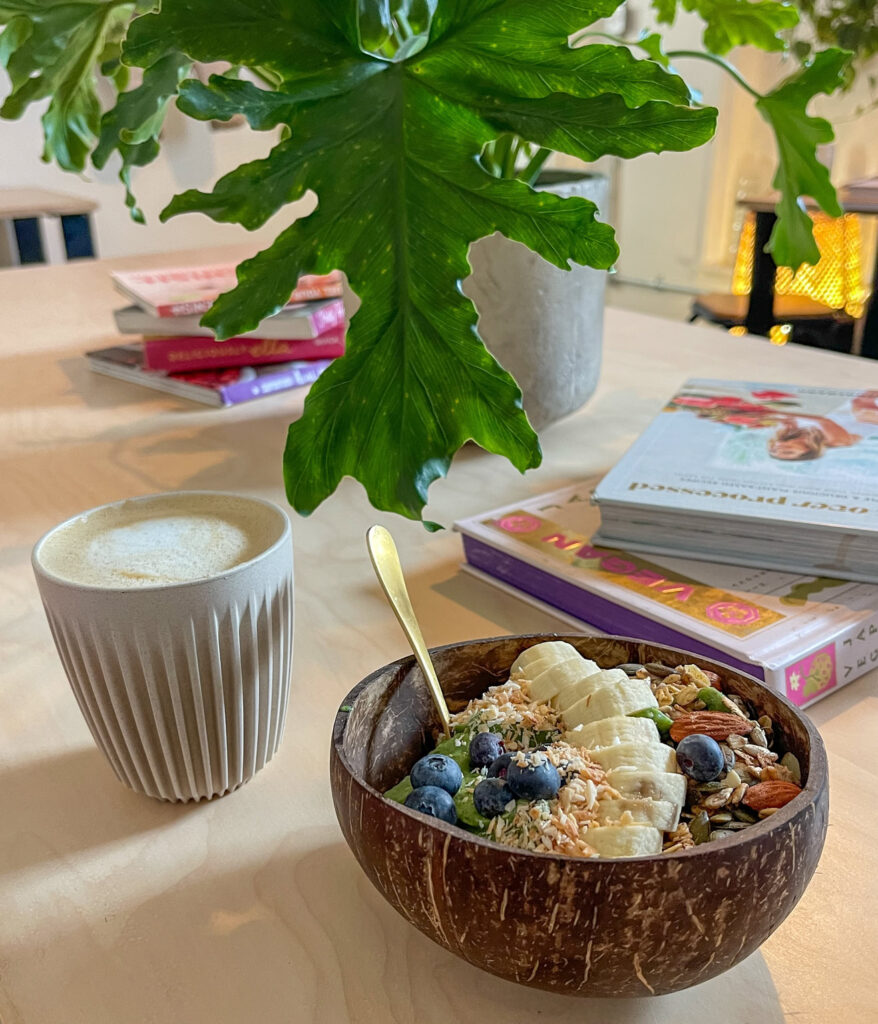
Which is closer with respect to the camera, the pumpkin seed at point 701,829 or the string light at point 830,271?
the pumpkin seed at point 701,829

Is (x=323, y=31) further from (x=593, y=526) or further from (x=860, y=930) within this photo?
(x=860, y=930)

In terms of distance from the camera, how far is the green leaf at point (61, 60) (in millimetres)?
773

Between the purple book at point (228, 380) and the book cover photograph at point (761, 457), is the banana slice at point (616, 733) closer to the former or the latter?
the book cover photograph at point (761, 457)

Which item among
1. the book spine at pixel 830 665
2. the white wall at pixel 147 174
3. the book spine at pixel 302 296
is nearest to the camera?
the book spine at pixel 830 665

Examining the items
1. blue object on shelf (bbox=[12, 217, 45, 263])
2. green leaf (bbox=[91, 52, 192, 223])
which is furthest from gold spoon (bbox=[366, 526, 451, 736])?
blue object on shelf (bbox=[12, 217, 45, 263])

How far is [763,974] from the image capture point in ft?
1.32

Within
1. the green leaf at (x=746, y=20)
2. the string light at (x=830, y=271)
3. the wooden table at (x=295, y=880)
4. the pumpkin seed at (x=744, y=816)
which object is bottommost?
the string light at (x=830, y=271)

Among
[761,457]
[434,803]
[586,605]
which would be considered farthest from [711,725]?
[761,457]

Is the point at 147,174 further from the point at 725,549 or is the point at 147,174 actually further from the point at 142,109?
the point at 725,549

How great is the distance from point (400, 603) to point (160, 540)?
4.7 inches

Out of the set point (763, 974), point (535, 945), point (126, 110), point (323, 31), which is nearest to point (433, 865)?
point (535, 945)

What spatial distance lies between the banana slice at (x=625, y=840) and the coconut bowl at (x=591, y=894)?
0.03 meters

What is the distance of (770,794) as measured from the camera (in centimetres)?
38

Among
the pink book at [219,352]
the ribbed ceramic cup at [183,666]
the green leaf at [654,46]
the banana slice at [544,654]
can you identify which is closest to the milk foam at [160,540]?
the ribbed ceramic cup at [183,666]
